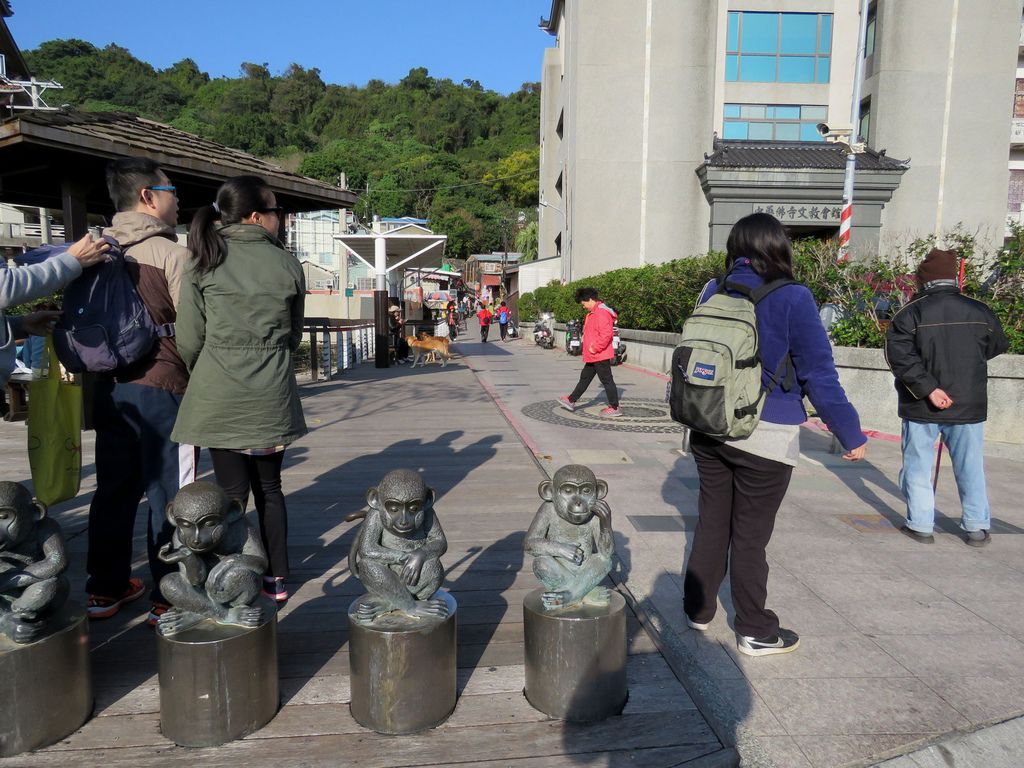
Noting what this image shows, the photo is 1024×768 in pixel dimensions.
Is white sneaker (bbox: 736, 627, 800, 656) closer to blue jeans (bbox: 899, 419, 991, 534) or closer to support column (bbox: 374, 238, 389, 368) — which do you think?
blue jeans (bbox: 899, 419, 991, 534)

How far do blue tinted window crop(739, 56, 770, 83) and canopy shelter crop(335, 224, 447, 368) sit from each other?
14365mm

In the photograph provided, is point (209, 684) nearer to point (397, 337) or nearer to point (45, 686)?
point (45, 686)

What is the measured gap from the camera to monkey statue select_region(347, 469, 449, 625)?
99.5 inches

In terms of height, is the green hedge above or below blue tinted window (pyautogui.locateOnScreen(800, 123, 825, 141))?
below

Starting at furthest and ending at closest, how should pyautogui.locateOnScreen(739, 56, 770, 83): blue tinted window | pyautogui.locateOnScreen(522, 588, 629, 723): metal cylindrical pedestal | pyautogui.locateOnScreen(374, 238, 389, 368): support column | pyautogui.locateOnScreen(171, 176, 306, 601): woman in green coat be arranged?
pyautogui.locateOnScreen(739, 56, 770, 83): blue tinted window < pyautogui.locateOnScreen(374, 238, 389, 368): support column < pyautogui.locateOnScreen(171, 176, 306, 601): woman in green coat < pyautogui.locateOnScreen(522, 588, 629, 723): metal cylindrical pedestal

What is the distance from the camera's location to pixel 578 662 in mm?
2557

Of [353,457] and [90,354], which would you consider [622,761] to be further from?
[353,457]

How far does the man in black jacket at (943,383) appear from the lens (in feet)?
14.9

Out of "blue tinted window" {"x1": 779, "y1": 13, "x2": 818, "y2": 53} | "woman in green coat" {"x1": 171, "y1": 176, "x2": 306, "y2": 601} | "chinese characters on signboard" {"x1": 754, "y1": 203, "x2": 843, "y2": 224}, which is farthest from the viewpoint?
"blue tinted window" {"x1": 779, "y1": 13, "x2": 818, "y2": 53}

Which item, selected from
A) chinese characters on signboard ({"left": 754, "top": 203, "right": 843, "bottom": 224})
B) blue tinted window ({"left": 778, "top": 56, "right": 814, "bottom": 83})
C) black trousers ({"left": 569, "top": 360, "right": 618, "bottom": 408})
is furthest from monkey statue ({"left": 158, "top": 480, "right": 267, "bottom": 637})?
blue tinted window ({"left": 778, "top": 56, "right": 814, "bottom": 83})

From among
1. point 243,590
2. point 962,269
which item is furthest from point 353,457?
point 962,269

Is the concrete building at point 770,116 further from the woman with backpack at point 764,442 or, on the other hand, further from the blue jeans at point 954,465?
the woman with backpack at point 764,442

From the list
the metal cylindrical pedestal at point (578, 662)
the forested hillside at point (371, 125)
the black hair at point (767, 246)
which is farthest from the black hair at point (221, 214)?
the forested hillside at point (371, 125)

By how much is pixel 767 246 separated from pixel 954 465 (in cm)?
277
